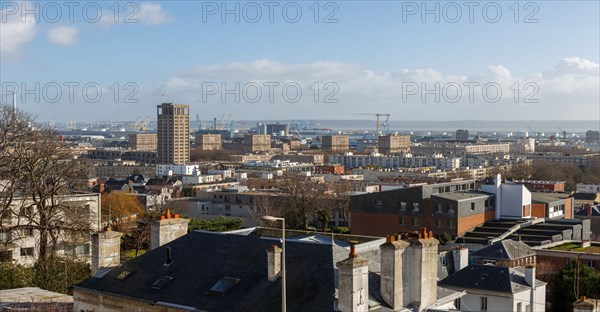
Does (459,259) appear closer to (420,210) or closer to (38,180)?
(38,180)

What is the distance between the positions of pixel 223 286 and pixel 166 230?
14.8 ft

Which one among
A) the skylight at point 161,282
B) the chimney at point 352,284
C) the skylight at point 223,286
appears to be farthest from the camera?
the skylight at point 161,282

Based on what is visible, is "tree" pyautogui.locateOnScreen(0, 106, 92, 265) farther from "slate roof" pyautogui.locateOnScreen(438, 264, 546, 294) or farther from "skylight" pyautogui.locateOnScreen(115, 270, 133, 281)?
"slate roof" pyautogui.locateOnScreen(438, 264, 546, 294)

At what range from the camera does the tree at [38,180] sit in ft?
125

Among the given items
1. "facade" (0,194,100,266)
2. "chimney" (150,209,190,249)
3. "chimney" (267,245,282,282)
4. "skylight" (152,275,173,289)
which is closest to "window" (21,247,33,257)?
"facade" (0,194,100,266)

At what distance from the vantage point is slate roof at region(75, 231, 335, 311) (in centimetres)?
1817

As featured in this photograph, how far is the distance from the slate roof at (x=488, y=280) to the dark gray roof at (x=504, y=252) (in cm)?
1117

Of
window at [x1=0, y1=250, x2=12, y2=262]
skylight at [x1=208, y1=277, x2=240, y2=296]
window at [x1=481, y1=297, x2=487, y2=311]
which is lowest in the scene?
window at [x1=481, y1=297, x2=487, y2=311]

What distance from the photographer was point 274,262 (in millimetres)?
18703

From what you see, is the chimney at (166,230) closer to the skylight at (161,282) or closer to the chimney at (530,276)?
the skylight at (161,282)

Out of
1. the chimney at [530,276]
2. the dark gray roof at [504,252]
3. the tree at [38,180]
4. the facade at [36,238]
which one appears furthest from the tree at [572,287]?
the facade at [36,238]

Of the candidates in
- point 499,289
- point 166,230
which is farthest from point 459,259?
point 166,230

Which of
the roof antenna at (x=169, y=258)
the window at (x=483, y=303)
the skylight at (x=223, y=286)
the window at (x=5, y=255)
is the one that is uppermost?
the roof antenna at (x=169, y=258)

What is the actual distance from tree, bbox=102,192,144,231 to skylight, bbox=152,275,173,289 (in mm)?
40216
